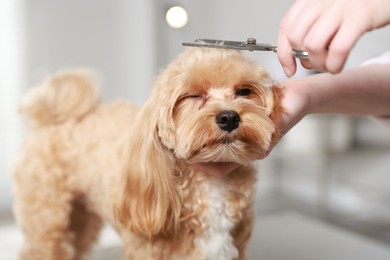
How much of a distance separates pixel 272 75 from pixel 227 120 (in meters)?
0.15

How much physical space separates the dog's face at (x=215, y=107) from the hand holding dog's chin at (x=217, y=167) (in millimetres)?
58

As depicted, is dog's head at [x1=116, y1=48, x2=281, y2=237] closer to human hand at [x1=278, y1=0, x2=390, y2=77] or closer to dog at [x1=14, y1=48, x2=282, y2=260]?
dog at [x1=14, y1=48, x2=282, y2=260]

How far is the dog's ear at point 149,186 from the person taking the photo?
0.79 metres

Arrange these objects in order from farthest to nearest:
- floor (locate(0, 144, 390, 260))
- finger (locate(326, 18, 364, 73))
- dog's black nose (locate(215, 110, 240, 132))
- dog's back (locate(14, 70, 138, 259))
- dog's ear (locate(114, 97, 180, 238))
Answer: floor (locate(0, 144, 390, 260))
dog's back (locate(14, 70, 138, 259))
dog's ear (locate(114, 97, 180, 238))
dog's black nose (locate(215, 110, 240, 132))
finger (locate(326, 18, 364, 73))

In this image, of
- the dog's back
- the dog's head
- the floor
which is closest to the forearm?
the dog's head

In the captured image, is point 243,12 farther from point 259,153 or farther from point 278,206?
point 278,206

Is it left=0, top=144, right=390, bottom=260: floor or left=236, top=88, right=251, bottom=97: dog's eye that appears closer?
left=236, top=88, right=251, bottom=97: dog's eye

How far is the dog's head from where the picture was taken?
0.68 m

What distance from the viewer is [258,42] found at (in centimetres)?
66

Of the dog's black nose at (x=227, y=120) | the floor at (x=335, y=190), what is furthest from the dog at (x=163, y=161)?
the floor at (x=335, y=190)

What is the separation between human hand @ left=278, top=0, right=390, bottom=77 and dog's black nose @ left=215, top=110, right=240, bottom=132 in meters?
0.14

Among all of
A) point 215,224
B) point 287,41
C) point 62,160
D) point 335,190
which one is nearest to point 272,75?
point 287,41

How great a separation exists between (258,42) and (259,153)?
0.17 meters

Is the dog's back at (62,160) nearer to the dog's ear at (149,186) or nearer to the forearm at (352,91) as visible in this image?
the dog's ear at (149,186)
